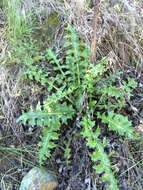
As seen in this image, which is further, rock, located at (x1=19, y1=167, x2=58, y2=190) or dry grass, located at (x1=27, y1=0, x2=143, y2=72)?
dry grass, located at (x1=27, y1=0, x2=143, y2=72)

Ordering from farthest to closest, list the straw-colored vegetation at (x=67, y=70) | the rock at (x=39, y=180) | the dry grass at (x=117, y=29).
→ the dry grass at (x=117, y=29) < the straw-colored vegetation at (x=67, y=70) < the rock at (x=39, y=180)

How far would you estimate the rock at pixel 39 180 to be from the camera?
82.2 inches

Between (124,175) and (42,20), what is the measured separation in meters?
1.96

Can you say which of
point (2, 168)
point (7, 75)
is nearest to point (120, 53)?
point (7, 75)

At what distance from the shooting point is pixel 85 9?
2641 millimetres

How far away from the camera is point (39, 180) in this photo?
2105mm

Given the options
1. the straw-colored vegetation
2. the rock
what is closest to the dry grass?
the straw-colored vegetation

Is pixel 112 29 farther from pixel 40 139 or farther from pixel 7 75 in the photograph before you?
pixel 40 139

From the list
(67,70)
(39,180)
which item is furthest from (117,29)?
(39,180)

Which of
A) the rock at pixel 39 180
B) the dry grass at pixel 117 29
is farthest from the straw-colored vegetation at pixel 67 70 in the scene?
the rock at pixel 39 180

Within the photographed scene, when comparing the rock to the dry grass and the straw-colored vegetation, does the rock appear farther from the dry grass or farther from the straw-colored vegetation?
the dry grass

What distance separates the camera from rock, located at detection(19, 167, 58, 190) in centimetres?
209

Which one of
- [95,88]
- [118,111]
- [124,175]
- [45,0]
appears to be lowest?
[124,175]

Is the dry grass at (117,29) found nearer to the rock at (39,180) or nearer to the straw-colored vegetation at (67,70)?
the straw-colored vegetation at (67,70)
